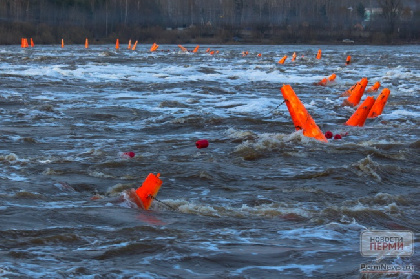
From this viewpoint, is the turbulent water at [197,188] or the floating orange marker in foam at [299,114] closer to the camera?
the turbulent water at [197,188]

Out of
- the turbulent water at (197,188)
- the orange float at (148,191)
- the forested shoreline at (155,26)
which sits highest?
the forested shoreline at (155,26)

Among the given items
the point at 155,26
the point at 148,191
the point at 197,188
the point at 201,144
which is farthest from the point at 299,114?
the point at 155,26

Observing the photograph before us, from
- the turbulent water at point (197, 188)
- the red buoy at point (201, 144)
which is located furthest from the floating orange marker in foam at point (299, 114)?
the red buoy at point (201, 144)

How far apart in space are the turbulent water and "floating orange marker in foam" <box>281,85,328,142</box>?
0.19 m

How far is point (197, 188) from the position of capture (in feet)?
29.0

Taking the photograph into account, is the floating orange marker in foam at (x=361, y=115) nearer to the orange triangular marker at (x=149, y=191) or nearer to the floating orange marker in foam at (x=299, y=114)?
the floating orange marker in foam at (x=299, y=114)

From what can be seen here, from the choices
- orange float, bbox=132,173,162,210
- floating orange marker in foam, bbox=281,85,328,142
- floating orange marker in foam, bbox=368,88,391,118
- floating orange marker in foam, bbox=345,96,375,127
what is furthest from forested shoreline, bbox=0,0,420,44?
orange float, bbox=132,173,162,210

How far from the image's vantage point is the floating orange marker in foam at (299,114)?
11.8 metres

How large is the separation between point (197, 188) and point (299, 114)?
12.0ft

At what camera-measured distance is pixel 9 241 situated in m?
6.05

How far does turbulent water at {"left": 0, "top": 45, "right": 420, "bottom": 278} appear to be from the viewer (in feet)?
19.0

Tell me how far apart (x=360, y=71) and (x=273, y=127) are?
18949 millimetres

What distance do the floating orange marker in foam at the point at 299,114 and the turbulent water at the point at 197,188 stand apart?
19 cm

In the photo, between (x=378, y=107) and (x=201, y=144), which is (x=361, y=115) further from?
(x=201, y=144)
